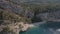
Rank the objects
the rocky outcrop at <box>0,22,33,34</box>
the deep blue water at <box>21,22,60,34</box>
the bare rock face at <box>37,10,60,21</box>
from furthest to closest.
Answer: the bare rock face at <box>37,10,60,21</box> → the deep blue water at <box>21,22,60,34</box> → the rocky outcrop at <box>0,22,33,34</box>

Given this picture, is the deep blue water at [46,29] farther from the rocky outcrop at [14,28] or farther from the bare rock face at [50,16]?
the bare rock face at [50,16]

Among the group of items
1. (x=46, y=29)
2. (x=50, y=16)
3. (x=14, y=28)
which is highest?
(x=14, y=28)

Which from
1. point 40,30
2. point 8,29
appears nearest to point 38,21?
point 40,30

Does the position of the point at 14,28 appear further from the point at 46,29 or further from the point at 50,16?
the point at 50,16

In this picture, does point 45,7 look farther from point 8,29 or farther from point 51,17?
point 8,29

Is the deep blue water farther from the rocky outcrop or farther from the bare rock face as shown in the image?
the bare rock face

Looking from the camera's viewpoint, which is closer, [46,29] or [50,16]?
[46,29]

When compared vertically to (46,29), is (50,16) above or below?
below

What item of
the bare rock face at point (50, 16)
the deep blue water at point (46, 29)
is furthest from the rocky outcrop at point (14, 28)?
the bare rock face at point (50, 16)

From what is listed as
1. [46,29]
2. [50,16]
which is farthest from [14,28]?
[50,16]

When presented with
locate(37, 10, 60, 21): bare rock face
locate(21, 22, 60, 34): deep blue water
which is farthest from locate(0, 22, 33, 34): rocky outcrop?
locate(37, 10, 60, 21): bare rock face

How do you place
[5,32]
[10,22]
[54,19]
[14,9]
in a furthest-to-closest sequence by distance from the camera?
[54,19] → [14,9] → [10,22] → [5,32]
